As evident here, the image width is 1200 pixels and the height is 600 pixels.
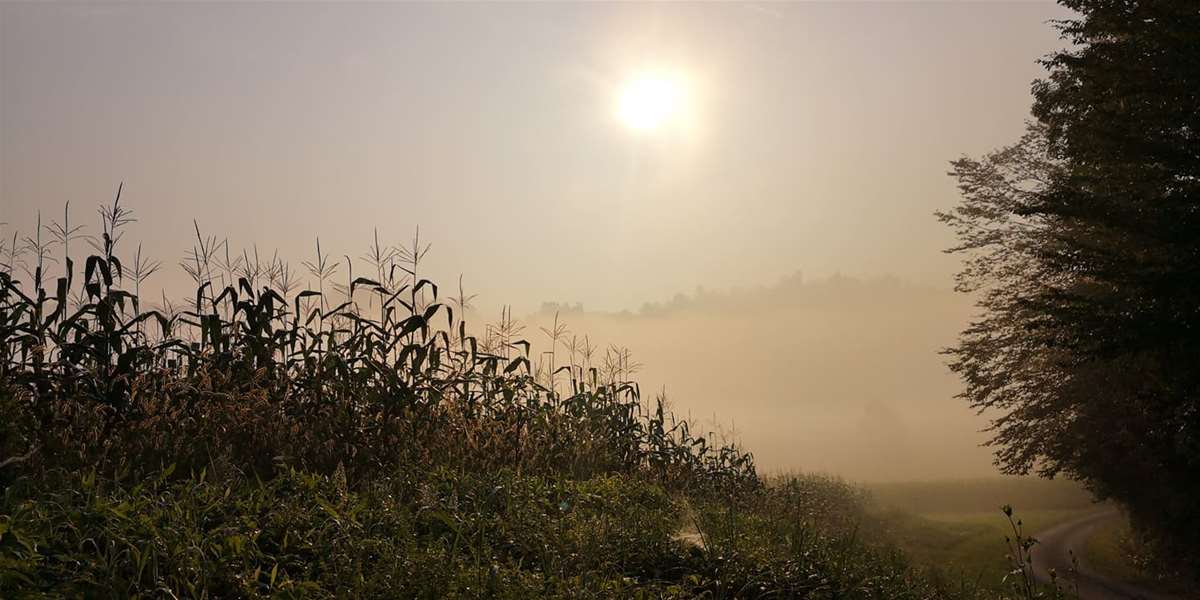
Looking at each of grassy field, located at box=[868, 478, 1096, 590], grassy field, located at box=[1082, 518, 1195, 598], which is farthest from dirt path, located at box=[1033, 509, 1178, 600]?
grassy field, located at box=[868, 478, 1096, 590]

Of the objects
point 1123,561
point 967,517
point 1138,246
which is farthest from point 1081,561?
point 1138,246

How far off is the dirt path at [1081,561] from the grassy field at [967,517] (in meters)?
0.98

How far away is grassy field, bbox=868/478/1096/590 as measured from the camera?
72.0 ft

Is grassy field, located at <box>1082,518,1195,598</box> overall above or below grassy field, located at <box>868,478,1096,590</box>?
below

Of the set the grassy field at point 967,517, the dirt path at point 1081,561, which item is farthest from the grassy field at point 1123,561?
the grassy field at point 967,517

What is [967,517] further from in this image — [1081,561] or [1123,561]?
[1123,561]

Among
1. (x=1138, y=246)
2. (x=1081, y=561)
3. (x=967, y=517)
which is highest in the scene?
(x=1138, y=246)

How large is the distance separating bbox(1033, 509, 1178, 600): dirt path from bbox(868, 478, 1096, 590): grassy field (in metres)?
0.98

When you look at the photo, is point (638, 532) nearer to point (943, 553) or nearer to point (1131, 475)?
point (1131, 475)

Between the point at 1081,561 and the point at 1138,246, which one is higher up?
the point at 1138,246

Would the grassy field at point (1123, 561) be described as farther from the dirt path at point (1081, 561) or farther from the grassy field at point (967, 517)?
the grassy field at point (967, 517)

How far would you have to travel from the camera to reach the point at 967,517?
Answer: 3844cm

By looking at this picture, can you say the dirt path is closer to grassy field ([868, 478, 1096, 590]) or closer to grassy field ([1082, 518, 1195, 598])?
grassy field ([1082, 518, 1195, 598])

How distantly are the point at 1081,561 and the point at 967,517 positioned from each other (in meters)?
11.7
